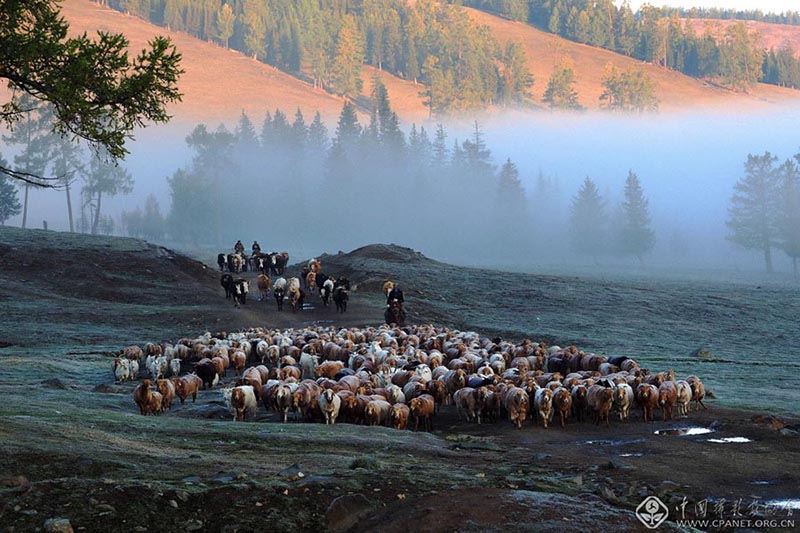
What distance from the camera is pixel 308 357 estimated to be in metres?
28.6

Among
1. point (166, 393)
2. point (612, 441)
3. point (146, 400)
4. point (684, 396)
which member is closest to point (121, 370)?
point (166, 393)

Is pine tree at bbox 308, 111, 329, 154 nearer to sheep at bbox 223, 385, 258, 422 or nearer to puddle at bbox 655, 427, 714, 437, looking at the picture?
sheep at bbox 223, 385, 258, 422

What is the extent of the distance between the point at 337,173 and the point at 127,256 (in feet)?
288

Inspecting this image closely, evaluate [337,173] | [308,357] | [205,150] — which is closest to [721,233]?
[337,173]

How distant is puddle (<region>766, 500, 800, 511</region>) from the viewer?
43.7 ft

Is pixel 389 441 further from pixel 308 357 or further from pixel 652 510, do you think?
pixel 308 357

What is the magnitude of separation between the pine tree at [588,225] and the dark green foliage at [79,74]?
370ft

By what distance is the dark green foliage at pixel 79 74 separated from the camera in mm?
18156

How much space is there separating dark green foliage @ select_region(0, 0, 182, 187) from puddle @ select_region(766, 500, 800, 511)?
47.7 feet

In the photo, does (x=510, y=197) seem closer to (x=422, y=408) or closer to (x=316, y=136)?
(x=316, y=136)

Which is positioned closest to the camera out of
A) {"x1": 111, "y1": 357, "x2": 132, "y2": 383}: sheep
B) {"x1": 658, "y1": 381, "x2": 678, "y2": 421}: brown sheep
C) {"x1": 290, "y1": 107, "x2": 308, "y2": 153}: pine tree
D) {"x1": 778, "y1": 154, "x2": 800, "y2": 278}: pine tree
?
{"x1": 658, "y1": 381, "x2": 678, "y2": 421}: brown sheep

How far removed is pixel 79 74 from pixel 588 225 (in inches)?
4581

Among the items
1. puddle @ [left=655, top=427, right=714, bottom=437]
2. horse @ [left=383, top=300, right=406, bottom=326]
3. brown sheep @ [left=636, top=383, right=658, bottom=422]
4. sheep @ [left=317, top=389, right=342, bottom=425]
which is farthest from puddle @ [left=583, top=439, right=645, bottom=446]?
horse @ [left=383, top=300, right=406, bottom=326]

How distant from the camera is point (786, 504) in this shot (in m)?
13.5
